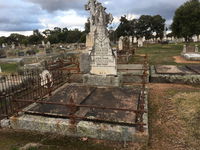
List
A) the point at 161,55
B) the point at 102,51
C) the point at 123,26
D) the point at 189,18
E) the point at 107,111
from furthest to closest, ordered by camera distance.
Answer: the point at 123,26 < the point at 189,18 < the point at 161,55 < the point at 102,51 < the point at 107,111

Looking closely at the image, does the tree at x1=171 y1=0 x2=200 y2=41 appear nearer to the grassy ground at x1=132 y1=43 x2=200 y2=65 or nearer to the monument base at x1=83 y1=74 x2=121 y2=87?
the grassy ground at x1=132 y1=43 x2=200 y2=65

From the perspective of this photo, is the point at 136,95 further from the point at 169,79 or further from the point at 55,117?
the point at 169,79

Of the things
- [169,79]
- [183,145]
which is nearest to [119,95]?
[183,145]

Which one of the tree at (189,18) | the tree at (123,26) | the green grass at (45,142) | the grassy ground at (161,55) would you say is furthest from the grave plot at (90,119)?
the tree at (123,26)

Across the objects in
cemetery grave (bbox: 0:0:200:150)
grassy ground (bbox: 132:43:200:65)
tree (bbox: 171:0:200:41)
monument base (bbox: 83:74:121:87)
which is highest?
tree (bbox: 171:0:200:41)

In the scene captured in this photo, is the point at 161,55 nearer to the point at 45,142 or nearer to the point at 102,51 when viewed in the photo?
the point at 102,51

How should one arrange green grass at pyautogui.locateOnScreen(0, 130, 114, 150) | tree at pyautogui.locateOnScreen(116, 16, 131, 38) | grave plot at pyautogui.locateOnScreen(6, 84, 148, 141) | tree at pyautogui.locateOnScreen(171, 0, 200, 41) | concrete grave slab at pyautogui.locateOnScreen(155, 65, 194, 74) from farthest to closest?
tree at pyautogui.locateOnScreen(116, 16, 131, 38) < tree at pyautogui.locateOnScreen(171, 0, 200, 41) < concrete grave slab at pyautogui.locateOnScreen(155, 65, 194, 74) < grave plot at pyautogui.locateOnScreen(6, 84, 148, 141) < green grass at pyautogui.locateOnScreen(0, 130, 114, 150)

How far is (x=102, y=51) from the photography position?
6598mm

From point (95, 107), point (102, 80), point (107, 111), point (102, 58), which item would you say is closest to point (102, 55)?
point (102, 58)

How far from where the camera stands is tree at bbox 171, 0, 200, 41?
88.1ft

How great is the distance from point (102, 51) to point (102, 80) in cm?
109

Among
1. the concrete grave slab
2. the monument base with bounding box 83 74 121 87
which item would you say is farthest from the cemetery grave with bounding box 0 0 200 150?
the concrete grave slab

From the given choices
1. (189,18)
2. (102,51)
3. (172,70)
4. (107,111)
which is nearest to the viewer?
(107,111)

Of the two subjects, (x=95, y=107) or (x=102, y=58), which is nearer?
(x=95, y=107)
